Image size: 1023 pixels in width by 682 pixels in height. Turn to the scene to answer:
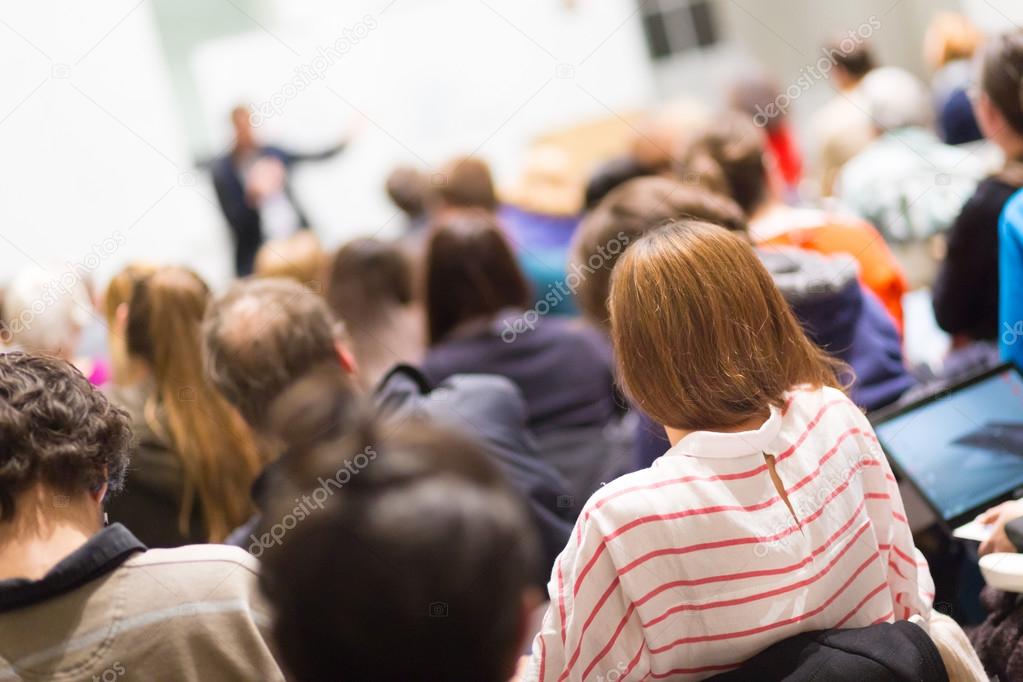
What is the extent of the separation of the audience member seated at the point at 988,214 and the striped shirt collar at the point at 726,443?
1260 millimetres

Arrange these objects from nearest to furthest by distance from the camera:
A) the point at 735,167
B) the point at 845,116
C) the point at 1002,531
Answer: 1. the point at 1002,531
2. the point at 735,167
3. the point at 845,116

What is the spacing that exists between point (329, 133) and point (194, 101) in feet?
3.32

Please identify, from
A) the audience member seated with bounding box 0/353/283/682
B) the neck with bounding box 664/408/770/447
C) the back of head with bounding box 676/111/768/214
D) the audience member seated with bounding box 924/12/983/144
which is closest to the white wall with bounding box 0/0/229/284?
the back of head with bounding box 676/111/768/214

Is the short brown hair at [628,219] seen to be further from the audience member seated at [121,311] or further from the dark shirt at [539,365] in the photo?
the audience member seated at [121,311]

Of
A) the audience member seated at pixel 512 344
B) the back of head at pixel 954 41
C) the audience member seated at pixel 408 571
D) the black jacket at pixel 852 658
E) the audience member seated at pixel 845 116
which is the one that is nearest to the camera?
the audience member seated at pixel 408 571

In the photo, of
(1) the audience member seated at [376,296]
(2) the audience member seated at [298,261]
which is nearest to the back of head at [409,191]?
(2) the audience member seated at [298,261]

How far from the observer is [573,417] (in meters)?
2.80

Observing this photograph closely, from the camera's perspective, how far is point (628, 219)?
94.0 inches

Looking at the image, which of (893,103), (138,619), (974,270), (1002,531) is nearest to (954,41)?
(893,103)

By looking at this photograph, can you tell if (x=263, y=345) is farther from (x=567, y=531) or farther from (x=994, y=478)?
(x=994, y=478)

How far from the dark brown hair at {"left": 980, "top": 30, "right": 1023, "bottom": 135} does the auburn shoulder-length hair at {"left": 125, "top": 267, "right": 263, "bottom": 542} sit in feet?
5.73

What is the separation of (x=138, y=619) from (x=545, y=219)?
3357mm

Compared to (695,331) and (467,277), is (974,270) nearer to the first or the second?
(467,277)

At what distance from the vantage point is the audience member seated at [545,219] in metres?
Answer: 4.10
